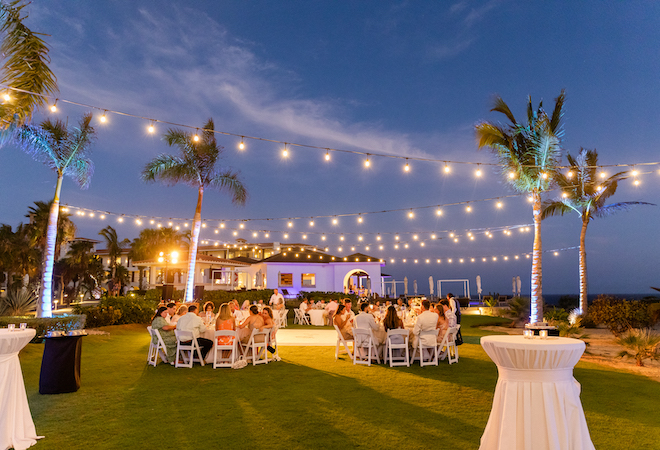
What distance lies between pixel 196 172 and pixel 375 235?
10081 mm

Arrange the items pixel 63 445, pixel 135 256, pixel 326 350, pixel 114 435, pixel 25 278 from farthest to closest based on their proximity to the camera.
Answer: pixel 135 256
pixel 25 278
pixel 326 350
pixel 114 435
pixel 63 445

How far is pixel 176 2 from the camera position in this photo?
39.1ft

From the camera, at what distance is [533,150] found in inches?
517

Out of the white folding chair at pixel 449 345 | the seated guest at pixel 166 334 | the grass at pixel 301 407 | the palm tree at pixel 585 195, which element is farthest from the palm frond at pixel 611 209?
the seated guest at pixel 166 334

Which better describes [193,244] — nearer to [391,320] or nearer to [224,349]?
[224,349]

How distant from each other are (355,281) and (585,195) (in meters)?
21.4

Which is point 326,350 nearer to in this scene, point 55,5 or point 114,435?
point 114,435

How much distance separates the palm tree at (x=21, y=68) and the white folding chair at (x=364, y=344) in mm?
7436

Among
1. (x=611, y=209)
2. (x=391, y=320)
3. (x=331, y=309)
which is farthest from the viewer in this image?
(x=611, y=209)

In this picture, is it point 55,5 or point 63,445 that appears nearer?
point 63,445

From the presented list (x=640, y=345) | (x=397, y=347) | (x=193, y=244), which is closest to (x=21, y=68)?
(x=397, y=347)

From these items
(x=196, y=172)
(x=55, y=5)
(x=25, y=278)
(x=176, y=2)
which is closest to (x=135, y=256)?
(x=25, y=278)

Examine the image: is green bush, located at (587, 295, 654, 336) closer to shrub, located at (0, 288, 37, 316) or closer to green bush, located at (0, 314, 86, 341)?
green bush, located at (0, 314, 86, 341)

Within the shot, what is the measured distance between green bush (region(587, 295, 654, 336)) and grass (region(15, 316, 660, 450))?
702 centimetres
